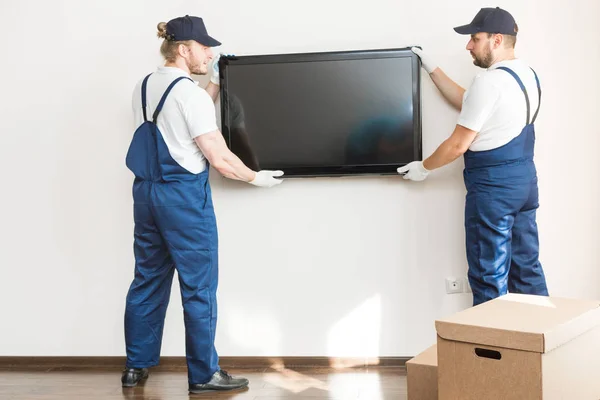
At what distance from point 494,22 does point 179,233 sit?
1.47 m

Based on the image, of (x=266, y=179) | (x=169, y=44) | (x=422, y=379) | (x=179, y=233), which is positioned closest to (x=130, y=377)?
(x=179, y=233)

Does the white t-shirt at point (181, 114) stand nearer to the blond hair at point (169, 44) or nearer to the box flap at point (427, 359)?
the blond hair at point (169, 44)

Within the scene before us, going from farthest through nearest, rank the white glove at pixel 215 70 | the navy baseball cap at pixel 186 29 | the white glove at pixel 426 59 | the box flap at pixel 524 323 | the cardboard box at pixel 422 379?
the white glove at pixel 215 70 < the white glove at pixel 426 59 < the navy baseball cap at pixel 186 29 < the cardboard box at pixel 422 379 < the box flap at pixel 524 323

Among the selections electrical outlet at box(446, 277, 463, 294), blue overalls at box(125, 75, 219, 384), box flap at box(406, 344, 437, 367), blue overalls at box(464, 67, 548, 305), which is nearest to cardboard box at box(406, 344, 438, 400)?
box flap at box(406, 344, 437, 367)

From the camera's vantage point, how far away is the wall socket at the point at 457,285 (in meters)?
3.18

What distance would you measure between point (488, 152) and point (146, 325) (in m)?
1.56

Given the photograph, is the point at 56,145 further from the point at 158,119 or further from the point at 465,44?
the point at 465,44

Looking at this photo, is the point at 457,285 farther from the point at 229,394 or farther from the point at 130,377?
the point at 130,377

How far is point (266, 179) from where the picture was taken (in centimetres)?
313

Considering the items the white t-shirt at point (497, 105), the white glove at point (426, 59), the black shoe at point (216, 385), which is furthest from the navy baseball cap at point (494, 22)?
the black shoe at point (216, 385)

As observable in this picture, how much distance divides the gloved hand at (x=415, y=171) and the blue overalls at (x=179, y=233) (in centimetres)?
84

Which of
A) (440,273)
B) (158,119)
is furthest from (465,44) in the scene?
(158,119)

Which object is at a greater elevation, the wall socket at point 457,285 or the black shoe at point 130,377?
the wall socket at point 457,285

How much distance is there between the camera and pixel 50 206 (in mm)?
3400
